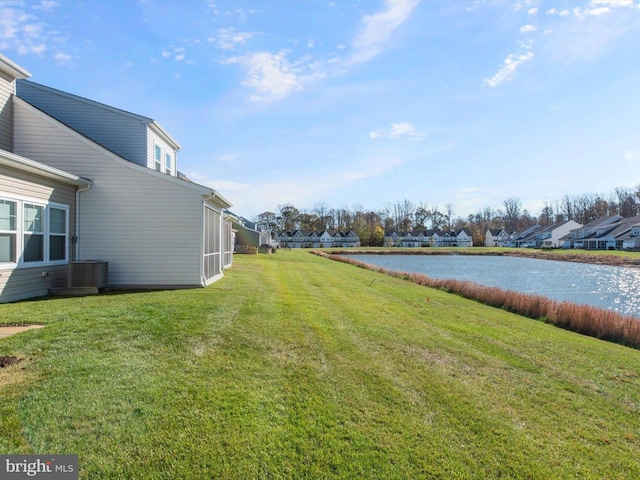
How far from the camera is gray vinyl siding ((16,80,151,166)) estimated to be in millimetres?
11789

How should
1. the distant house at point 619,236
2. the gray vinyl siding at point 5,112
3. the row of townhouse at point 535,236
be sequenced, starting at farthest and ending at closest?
the row of townhouse at point 535,236 < the distant house at point 619,236 < the gray vinyl siding at point 5,112

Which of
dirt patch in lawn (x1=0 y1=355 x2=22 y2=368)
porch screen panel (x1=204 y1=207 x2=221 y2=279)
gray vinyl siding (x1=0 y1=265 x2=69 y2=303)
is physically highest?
porch screen panel (x1=204 y1=207 x2=221 y2=279)

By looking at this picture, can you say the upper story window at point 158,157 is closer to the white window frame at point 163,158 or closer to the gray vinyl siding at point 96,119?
the white window frame at point 163,158

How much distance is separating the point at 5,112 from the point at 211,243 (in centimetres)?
608

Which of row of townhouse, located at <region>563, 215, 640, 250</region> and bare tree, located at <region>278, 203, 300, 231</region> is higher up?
bare tree, located at <region>278, 203, 300, 231</region>

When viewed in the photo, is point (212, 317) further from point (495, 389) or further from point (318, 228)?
point (318, 228)

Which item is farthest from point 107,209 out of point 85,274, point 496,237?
point 496,237

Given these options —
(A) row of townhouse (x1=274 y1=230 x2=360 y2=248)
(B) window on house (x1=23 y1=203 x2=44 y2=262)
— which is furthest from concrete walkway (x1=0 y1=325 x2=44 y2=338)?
(A) row of townhouse (x1=274 y1=230 x2=360 y2=248)

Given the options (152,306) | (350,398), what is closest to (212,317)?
(152,306)

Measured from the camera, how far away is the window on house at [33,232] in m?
8.23

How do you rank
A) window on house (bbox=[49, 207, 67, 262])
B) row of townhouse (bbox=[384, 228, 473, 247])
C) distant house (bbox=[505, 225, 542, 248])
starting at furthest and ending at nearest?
row of townhouse (bbox=[384, 228, 473, 247]) → distant house (bbox=[505, 225, 542, 248]) → window on house (bbox=[49, 207, 67, 262])

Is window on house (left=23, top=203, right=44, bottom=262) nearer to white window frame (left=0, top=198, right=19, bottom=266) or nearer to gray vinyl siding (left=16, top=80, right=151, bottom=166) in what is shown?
white window frame (left=0, top=198, right=19, bottom=266)

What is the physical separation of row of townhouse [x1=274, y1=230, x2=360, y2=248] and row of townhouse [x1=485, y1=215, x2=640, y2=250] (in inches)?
1418

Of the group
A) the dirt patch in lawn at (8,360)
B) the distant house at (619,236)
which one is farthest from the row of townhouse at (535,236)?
the dirt patch in lawn at (8,360)
